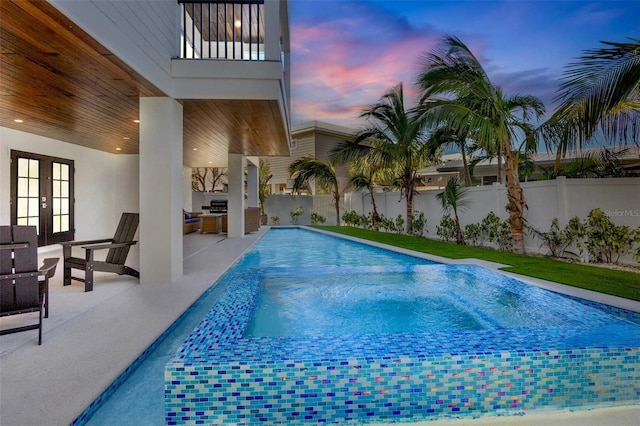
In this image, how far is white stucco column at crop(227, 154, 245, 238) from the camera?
1245cm

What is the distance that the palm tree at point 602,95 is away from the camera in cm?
472

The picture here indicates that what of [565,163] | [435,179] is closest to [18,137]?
[565,163]

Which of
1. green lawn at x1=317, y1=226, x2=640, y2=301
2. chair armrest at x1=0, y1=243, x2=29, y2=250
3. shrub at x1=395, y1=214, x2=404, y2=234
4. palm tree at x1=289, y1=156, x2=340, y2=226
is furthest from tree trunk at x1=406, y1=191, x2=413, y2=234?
chair armrest at x1=0, y1=243, x2=29, y2=250

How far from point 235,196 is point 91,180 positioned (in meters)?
4.69

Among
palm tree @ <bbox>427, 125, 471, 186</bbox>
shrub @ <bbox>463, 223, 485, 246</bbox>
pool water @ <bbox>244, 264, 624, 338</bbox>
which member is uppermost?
palm tree @ <bbox>427, 125, 471, 186</bbox>

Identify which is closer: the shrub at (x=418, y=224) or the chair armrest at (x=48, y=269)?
the chair armrest at (x=48, y=269)

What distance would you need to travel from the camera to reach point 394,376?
2477 millimetres

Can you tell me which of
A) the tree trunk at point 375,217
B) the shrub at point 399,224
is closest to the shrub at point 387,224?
the tree trunk at point 375,217

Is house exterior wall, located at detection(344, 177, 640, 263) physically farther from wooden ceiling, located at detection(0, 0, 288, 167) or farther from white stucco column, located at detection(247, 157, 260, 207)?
white stucco column, located at detection(247, 157, 260, 207)

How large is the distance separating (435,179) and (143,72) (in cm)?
1791

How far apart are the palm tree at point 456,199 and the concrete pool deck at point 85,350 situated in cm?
521

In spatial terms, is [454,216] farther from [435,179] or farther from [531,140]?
[435,179]

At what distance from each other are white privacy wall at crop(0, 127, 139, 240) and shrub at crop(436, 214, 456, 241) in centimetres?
1086

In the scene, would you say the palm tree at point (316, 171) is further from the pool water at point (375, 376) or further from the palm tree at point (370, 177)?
the pool water at point (375, 376)
